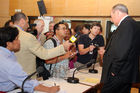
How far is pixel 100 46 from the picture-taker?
336 cm

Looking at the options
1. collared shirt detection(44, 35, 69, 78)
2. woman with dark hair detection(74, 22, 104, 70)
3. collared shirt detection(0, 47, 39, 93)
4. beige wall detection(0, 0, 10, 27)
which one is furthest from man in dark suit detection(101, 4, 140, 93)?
beige wall detection(0, 0, 10, 27)

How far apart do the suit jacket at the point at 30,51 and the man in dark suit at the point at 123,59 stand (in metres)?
0.67

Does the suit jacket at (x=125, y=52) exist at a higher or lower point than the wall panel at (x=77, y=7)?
lower

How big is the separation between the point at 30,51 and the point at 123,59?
1209mm

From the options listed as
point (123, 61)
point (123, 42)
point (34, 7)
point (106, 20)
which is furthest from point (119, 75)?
point (34, 7)

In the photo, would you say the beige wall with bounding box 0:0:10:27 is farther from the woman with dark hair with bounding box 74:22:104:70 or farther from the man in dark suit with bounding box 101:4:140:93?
the man in dark suit with bounding box 101:4:140:93

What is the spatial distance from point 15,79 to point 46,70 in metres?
0.90

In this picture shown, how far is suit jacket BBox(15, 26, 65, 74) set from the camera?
7.05 feet

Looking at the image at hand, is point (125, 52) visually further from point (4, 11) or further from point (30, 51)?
point (4, 11)

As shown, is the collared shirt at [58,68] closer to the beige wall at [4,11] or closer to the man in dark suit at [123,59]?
the man in dark suit at [123,59]

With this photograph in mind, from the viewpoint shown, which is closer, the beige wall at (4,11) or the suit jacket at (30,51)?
the suit jacket at (30,51)

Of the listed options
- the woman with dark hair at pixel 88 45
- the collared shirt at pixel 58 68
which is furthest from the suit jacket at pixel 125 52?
the woman with dark hair at pixel 88 45

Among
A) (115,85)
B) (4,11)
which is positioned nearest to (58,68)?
(115,85)

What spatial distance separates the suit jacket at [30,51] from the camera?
2.15m
